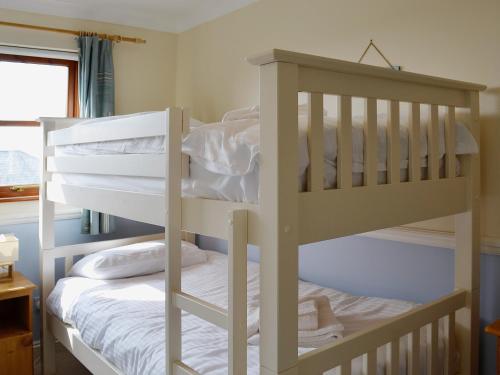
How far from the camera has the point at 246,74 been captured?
10.1 ft

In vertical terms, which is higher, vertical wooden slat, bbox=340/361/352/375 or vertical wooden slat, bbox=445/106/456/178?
vertical wooden slat, bbox=445/106/456/178

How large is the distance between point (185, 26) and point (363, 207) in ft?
8.89

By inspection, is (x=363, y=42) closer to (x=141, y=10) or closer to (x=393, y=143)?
(x=393, y=143)

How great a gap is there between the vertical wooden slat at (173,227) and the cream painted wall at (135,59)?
2089 millimetres

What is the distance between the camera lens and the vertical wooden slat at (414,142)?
5.03ft

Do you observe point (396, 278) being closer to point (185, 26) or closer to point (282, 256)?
point (282, 256)

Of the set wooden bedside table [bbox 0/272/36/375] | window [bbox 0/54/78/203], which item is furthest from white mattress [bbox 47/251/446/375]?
window [bbox 0/54/78/203]

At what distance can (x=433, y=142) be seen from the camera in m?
1.62

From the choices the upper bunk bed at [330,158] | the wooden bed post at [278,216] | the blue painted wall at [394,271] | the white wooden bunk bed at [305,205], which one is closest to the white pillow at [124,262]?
the white wooden bunk bed at [305,205]

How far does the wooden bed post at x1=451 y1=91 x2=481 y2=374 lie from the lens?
1.83 meters

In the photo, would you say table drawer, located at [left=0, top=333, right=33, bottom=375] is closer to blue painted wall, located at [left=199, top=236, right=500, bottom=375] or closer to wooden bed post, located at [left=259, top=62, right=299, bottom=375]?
blue painted wall, located at [left=199, top=236, right=500, bottom=375]

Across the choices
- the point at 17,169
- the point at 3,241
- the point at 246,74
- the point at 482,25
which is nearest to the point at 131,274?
the point at 3,241

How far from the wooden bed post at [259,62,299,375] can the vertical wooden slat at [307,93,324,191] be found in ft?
0.25

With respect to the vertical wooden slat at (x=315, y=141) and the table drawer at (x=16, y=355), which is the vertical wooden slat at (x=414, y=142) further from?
the table drawer at (x=16, y=355)
